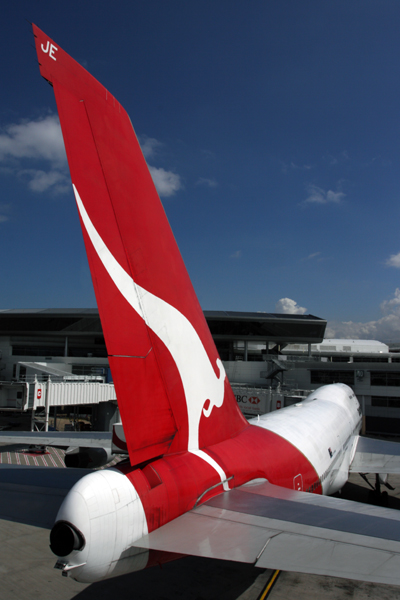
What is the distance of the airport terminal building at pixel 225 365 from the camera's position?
28734 millimetres

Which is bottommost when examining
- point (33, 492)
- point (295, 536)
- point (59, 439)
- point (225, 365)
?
point (225, 365)

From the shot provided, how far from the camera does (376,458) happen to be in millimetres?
14867

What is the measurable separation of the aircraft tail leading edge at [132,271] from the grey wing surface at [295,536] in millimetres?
1031

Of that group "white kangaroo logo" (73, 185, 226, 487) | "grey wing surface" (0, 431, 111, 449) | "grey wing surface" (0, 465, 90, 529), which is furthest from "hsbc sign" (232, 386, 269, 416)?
"white kangaroo logo" (73, 185, 226, 487)

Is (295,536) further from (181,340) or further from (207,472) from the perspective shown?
(181,340)

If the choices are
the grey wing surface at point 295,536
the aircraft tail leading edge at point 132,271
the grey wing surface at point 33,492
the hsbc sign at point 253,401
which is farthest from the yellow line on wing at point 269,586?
the hsbc sign at point 253,401

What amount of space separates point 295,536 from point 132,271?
3.83 metres

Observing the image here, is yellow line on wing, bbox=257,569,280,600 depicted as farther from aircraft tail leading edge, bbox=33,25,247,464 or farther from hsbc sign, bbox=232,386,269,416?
hsbc sign, bbox=232,386,269,416

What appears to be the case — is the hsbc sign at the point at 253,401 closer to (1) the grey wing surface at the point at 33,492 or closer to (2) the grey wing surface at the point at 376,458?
(2) the grey wing surface at the point at 376,458

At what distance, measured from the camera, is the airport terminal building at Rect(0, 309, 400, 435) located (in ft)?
94.3

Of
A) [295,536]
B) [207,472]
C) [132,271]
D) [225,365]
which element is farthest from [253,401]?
[132,271]

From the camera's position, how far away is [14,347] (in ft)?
186

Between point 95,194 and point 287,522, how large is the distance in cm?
482

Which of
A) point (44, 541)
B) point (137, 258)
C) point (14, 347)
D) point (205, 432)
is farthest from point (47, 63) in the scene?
point (14, 347)
